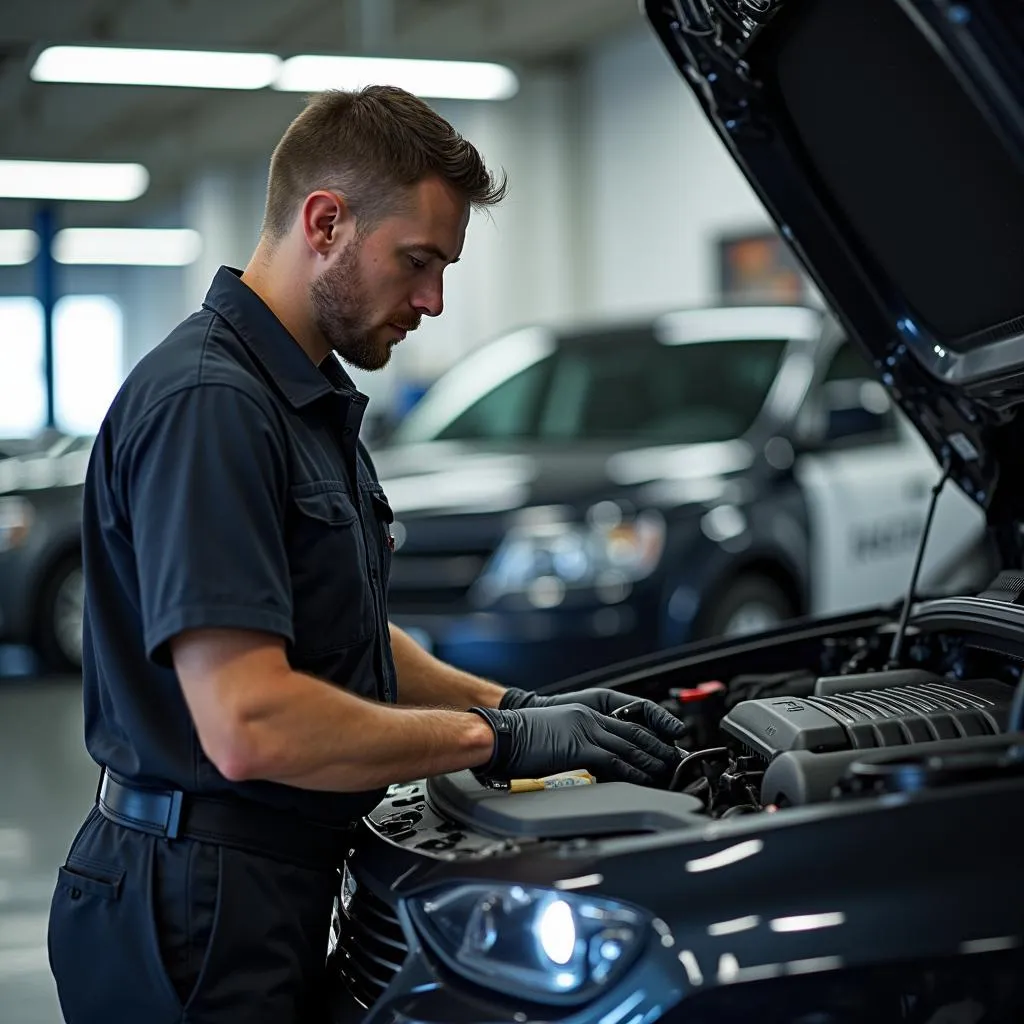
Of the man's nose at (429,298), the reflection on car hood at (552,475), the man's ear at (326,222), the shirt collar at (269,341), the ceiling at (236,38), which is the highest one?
the ceiling at (236,38)

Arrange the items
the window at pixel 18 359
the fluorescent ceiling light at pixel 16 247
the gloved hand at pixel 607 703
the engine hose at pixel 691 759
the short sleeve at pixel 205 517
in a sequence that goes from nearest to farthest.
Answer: the short sleeve at pixel 205 517
the engine hose at pixel 691 759
the gloved hand at pixel 607 703
the fluorescent ceiling light at pixel 16 247
the window at pixel 18 359

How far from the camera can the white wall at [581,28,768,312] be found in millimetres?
10539

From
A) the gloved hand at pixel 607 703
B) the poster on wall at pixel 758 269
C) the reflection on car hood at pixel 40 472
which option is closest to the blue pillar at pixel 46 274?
the poster on wall at pixel 758 269

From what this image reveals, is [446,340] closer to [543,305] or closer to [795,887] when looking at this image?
[543,305]

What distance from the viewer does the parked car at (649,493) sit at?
14.5 ft

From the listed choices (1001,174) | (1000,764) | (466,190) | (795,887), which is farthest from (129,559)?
(1001,174)

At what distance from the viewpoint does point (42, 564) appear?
6562mm

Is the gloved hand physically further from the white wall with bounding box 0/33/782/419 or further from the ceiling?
the white wall with bounding box 0/33/782/419

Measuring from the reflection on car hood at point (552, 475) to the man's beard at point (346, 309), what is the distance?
2633 mm

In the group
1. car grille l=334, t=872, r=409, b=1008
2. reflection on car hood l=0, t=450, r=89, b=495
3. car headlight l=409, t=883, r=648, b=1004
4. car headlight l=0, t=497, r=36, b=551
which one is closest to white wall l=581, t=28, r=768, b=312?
reflection on car hood l=0, t=450, r=89, b=495

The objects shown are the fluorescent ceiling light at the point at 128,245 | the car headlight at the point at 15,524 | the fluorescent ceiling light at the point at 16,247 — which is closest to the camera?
the car headlight at the point at 15,524

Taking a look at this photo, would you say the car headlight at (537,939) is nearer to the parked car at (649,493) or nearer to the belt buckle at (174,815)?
the belt buckle at (174,815)

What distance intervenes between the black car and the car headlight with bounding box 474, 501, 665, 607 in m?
1.90

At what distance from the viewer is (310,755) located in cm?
156
